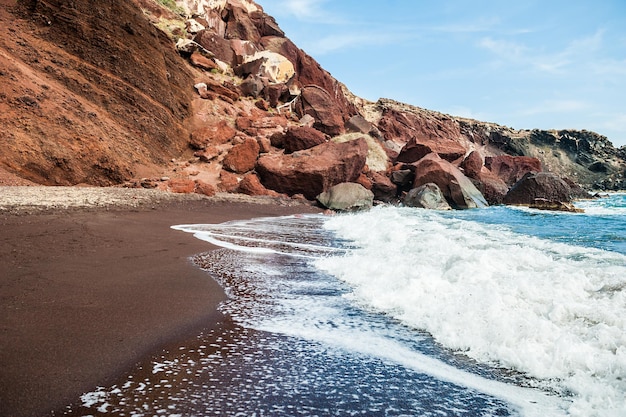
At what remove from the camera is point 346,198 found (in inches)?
658

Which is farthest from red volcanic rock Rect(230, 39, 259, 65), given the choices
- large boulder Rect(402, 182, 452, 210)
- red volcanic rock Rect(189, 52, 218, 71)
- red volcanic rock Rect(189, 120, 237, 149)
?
large boulder Rect(402, 182, 452, 210)

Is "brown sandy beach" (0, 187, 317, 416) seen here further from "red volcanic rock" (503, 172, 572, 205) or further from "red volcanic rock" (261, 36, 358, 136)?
"red volcanic rock" (261, 36, 358, 136)

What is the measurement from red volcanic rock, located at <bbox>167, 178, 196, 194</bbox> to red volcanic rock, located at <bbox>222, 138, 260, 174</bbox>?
2948 mm

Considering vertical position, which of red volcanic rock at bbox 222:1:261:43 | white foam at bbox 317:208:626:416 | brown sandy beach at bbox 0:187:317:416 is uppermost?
red volcanic rock at bbox 222:1:261:43

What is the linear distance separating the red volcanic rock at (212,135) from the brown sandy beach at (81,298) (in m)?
10.8

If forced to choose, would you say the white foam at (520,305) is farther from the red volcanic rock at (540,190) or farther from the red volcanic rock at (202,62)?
the red volcanic rock at (202,62)

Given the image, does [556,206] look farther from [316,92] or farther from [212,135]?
[316,92]

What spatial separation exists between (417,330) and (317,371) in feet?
3.74

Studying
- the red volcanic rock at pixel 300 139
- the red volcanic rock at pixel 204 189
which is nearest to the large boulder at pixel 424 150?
the red volcanic rock at pixel 300 139

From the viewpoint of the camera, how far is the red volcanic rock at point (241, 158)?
17297 millimetres

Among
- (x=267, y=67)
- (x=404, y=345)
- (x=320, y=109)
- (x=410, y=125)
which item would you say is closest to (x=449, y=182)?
(x=320, y=109)

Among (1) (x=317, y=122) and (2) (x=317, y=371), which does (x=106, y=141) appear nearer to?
(2) (x=317, y=371)

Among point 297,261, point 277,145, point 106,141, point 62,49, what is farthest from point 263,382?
point 277,145

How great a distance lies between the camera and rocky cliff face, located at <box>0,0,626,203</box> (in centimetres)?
1200
